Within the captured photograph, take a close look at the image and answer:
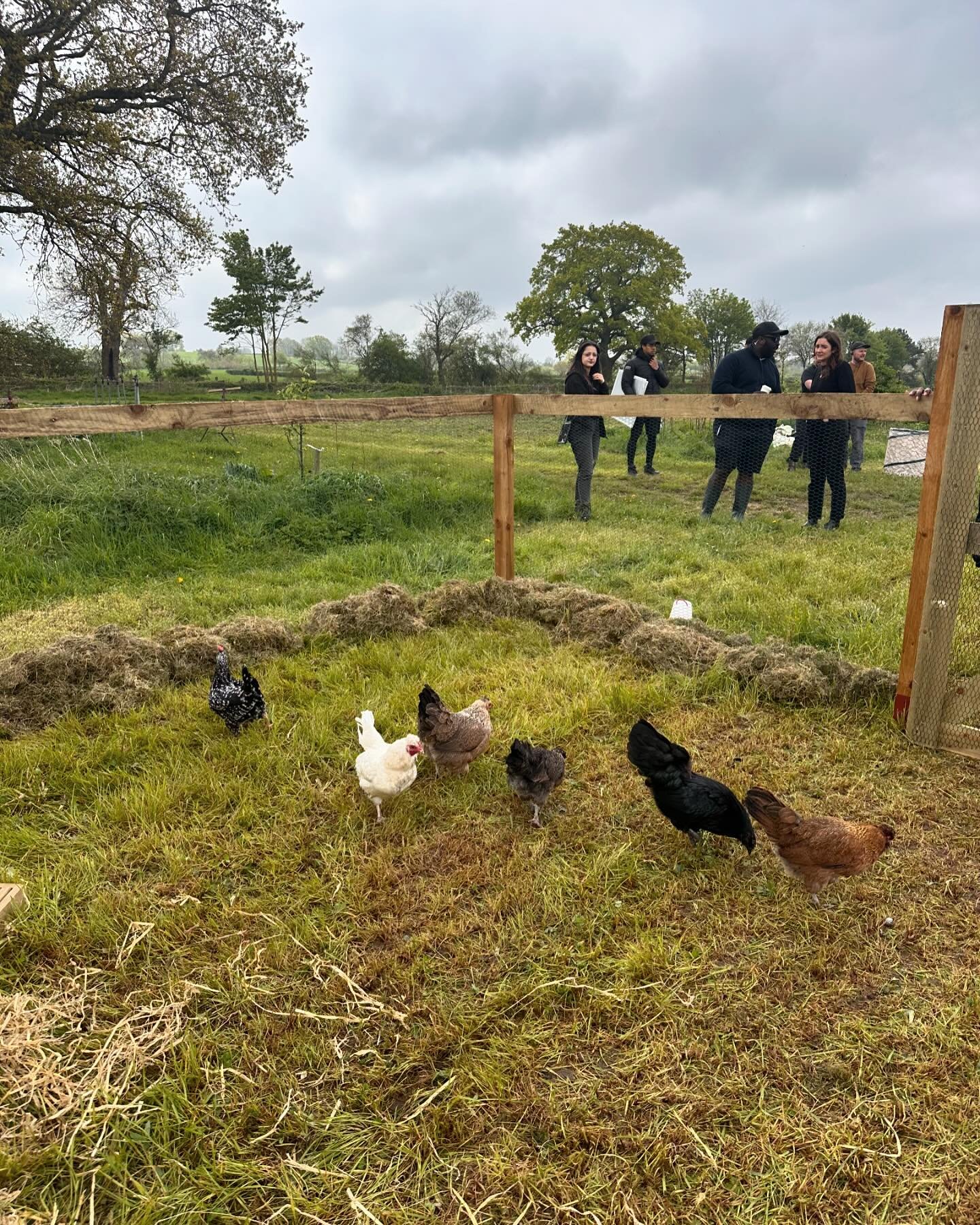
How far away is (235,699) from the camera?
3355 millimetres

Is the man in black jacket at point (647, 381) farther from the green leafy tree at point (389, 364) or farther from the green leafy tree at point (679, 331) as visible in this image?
the green leafy tree at point (389, 364)

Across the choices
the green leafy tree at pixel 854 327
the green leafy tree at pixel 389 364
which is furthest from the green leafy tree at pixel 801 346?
the green leafy tree at pixel 389 364

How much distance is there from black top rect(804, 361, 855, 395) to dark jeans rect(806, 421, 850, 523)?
0.41 m

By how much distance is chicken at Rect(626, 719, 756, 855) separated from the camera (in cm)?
251

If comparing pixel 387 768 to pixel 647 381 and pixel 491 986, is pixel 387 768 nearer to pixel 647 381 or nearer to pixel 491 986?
pixel 491 986

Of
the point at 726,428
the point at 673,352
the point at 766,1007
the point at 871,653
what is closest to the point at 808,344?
the point at 673,352

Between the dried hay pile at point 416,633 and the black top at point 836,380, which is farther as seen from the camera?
the black top at point 836,380

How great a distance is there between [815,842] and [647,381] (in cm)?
858

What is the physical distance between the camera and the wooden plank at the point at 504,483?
5.03m

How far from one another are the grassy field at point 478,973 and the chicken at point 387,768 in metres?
0.13

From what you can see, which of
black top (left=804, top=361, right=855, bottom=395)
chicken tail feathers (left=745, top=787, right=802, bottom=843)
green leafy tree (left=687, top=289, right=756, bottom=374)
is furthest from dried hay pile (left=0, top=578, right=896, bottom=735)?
green leafy tree (left=687, top=289, right=756, bottom=374)

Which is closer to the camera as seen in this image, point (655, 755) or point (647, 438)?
point (655, 755)

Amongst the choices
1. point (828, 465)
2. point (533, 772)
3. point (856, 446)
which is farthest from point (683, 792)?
point (856, 446)

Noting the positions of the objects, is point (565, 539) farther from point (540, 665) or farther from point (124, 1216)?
point (124, 1216)
